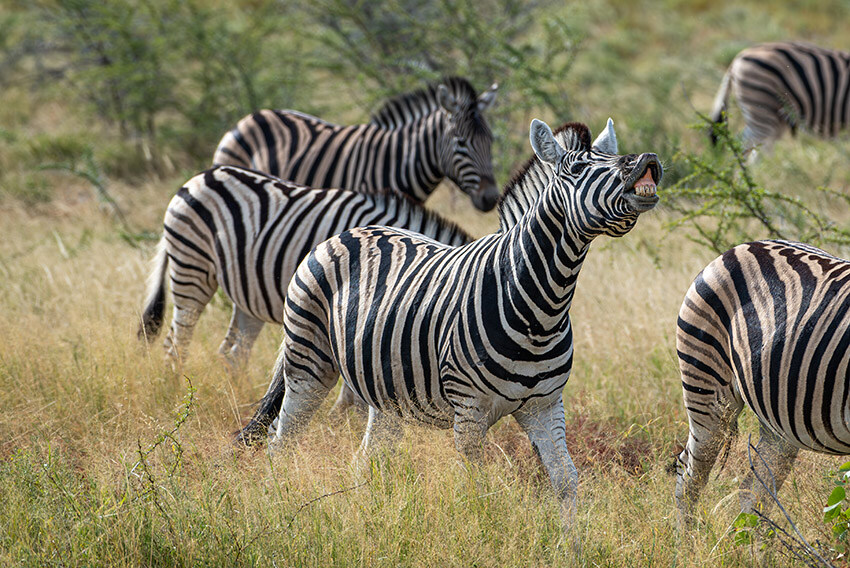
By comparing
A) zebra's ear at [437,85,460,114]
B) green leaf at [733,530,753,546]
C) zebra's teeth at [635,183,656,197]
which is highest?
zebra's teeth at [635,183,656,197]

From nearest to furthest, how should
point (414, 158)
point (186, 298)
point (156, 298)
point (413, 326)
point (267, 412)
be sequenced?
point (413, 326) → point (267, 412) → point (186, 298) → point (156, 298) → point (414, 158)

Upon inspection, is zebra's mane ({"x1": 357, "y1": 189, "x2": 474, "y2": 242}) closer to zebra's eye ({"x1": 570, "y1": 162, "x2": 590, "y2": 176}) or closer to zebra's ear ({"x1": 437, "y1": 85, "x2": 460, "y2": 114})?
zebra's eye ({"x1": 570, "y1": 162, "x2": 590, "y2": 176})

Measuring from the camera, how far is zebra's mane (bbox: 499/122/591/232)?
3.76m

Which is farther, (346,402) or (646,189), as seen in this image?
(346,402)

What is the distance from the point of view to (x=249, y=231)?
18.0 ft

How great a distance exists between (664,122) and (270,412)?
967 cm

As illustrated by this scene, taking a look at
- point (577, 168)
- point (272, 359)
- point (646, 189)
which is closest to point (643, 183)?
point (646, 189)

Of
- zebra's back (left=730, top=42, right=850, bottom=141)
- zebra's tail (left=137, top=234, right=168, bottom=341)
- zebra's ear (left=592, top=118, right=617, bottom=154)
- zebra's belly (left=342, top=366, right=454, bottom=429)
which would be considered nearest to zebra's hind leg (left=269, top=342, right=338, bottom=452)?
zebra's belly (left=342, top=366, right=454, bottom=429)

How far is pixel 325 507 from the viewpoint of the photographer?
3.58m

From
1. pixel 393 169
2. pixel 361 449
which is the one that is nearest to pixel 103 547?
pixel 361 449

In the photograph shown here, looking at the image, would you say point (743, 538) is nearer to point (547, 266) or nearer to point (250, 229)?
point (547, 266)

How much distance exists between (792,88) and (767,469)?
7807 mm

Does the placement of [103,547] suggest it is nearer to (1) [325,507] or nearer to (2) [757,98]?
(1) [325,507]

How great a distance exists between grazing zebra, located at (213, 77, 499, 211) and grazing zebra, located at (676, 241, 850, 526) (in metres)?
3.46
